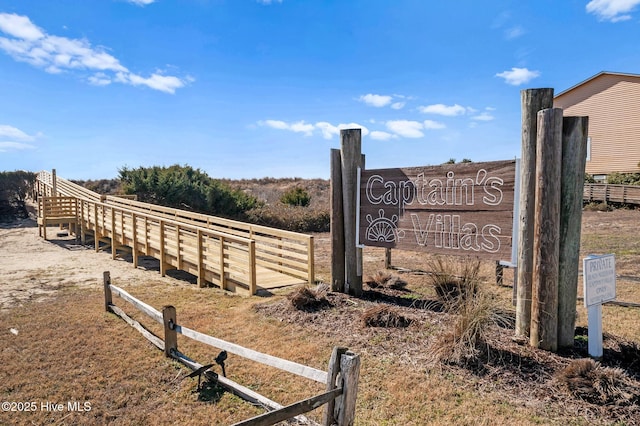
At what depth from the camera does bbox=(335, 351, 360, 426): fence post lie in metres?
2.76

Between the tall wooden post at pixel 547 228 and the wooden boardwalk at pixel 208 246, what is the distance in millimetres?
4572

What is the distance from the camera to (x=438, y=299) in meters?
6.20

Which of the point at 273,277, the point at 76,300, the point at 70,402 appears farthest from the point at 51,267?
the point at 70,402

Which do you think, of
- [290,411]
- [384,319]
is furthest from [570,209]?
[290,411]

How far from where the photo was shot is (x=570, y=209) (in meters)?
4.39

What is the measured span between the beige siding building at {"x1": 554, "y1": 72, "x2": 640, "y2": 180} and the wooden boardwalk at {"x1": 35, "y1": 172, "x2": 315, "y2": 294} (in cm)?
2422

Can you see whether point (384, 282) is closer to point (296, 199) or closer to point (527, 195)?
point (527, 195)

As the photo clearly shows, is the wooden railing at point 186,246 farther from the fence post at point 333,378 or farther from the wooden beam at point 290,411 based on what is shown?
the wooden beam at point 290,411

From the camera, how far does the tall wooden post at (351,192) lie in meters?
6.82

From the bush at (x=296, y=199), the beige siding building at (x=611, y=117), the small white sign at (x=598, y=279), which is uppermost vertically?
the beige siding building at (x=611, y=117)

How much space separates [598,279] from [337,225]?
376cm

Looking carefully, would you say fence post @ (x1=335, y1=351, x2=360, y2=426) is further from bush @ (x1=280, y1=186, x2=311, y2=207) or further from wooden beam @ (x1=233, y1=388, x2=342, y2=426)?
bush @ (x1=280, y1=186, x2=311, y2=207)

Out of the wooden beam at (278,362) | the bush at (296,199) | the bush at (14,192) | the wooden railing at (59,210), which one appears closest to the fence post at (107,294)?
the wooden beam at (278,362)

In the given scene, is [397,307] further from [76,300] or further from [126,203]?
[126,203]
